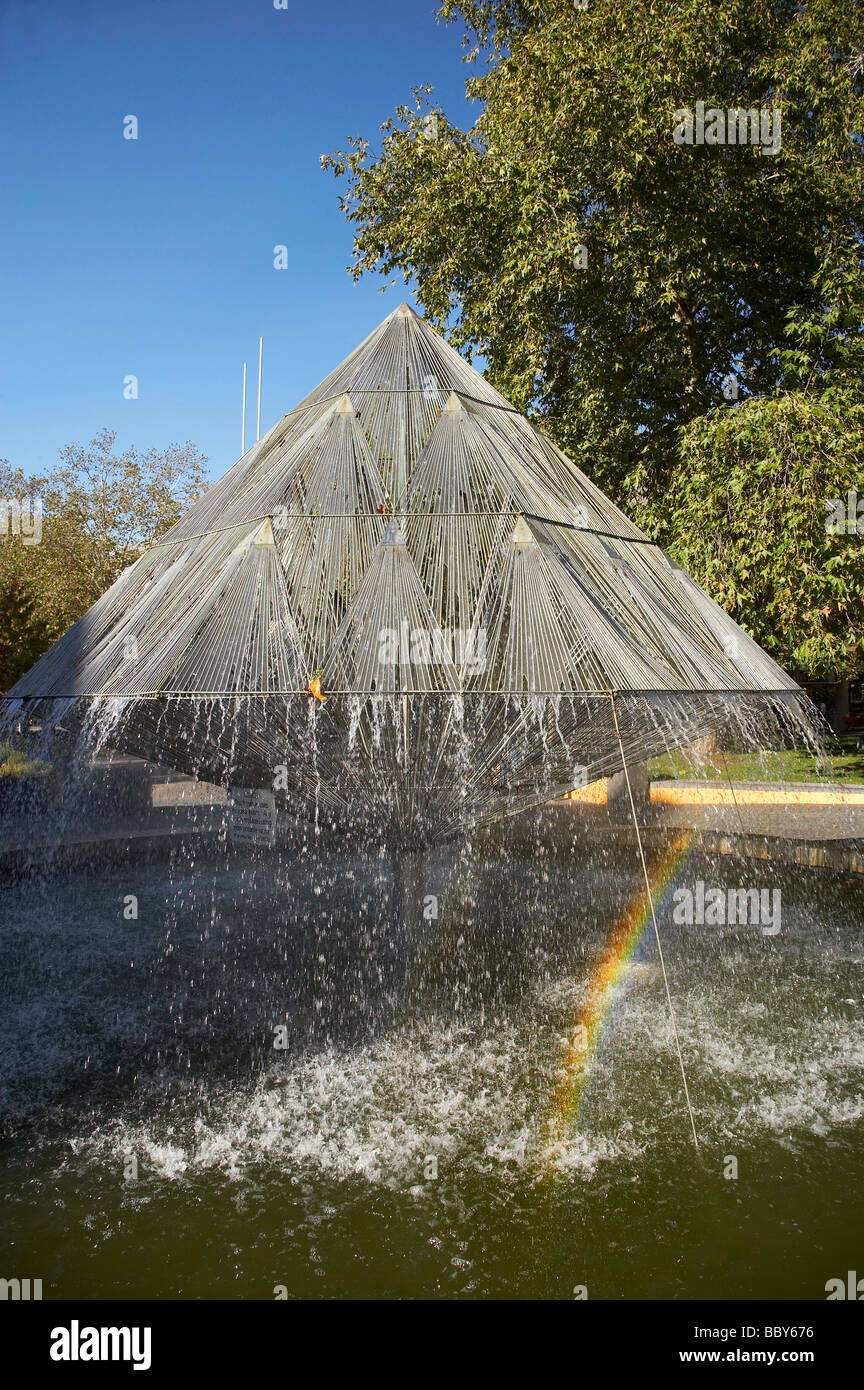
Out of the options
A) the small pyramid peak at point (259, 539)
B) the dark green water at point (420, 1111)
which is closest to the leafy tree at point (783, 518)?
the dark green water at point (420, 1111)

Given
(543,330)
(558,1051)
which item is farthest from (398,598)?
(543,330)

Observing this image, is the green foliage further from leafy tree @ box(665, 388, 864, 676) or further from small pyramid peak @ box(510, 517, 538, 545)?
small pyramid peak @ box(510, 517, 538, 545)

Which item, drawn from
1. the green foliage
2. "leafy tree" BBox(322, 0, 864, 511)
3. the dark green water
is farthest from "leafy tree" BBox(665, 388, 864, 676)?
the dark green water

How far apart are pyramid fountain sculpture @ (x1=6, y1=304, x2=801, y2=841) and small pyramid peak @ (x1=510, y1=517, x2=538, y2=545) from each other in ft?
0.06

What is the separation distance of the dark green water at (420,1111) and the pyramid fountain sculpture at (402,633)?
150cm

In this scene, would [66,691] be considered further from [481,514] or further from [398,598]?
[481,514]

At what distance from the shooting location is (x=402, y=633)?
5000 millimetres

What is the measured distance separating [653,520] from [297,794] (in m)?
8.82

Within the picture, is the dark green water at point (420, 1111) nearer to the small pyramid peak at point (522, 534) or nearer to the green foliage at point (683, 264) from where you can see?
the small pyramid peak at point (522, 534)

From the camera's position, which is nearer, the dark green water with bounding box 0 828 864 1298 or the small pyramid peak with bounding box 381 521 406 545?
the dark green water with bounding box 0 828 864 1298

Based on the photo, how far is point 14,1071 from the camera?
5.66 meters

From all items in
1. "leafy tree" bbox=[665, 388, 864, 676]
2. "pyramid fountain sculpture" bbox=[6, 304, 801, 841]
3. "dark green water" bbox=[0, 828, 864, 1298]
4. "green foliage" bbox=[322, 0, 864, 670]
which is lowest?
"dark green water" bbox=[0, 828, 864, 1298]

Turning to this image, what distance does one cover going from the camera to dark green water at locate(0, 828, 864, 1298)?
149 inches

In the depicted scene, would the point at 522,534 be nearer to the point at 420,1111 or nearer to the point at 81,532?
the point at 420,1111
